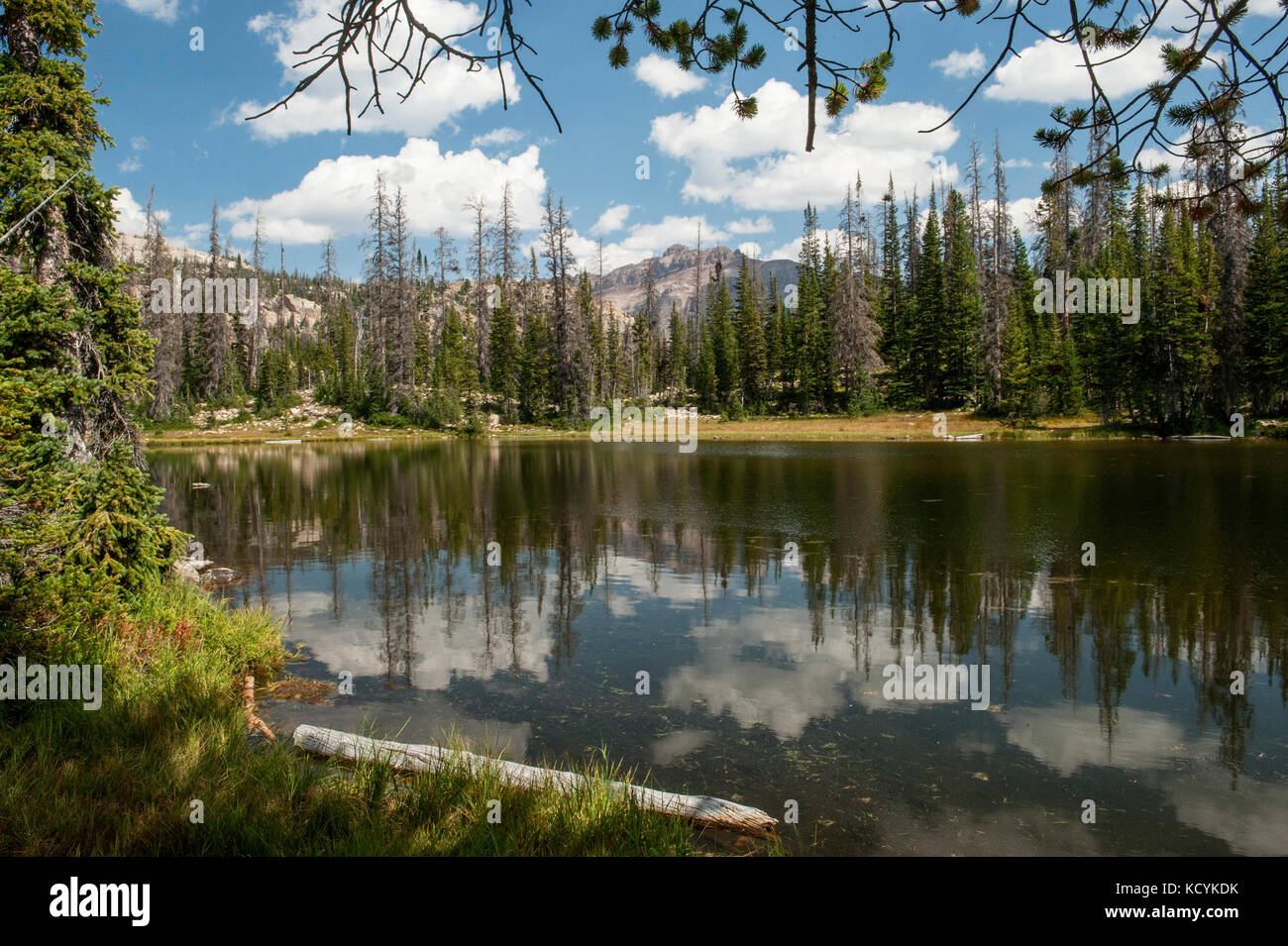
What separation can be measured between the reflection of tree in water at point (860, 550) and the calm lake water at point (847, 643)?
0.30 feet

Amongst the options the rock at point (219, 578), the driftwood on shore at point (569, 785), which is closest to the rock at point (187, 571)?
the rock at point (219, 578)

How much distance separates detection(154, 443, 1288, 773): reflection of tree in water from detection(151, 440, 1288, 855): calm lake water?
92 millimetres

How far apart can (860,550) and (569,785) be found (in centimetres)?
1181

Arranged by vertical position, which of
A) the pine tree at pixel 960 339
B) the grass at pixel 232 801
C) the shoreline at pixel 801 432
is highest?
the pine tree at pixel 960 339

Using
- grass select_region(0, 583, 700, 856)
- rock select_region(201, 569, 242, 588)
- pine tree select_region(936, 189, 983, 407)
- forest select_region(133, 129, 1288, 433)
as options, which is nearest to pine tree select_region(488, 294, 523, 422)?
forest select_region(133, 129, 1288, 433)

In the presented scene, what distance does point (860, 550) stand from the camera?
1570 cm

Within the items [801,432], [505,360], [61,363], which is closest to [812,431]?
[801,432]

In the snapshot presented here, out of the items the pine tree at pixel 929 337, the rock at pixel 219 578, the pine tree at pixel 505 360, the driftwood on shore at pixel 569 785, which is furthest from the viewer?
the pine tree at pixel 505 360

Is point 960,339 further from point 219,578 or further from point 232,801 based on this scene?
point 232,801

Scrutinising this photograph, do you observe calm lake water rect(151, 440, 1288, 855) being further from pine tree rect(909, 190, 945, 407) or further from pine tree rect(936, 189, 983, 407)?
pine tree rect(909, 190, 945, 407)

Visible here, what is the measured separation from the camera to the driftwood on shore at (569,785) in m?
5.12

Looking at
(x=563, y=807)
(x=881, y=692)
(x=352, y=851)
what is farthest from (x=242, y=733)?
(x=881, y=692)

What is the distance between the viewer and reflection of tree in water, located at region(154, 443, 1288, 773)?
9.70 metres

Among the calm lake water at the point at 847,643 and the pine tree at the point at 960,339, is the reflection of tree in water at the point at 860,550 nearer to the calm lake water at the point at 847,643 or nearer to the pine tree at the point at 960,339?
the calm lake water at the point at 847,643
